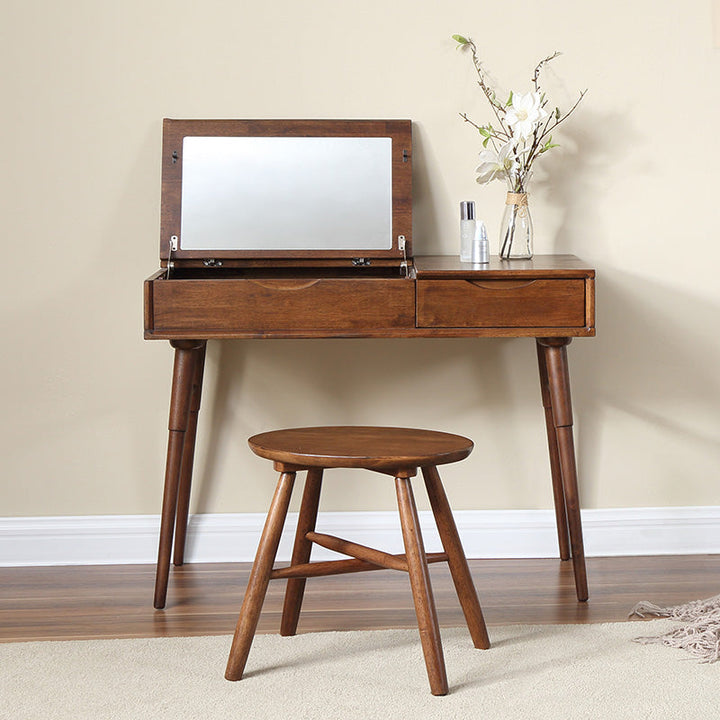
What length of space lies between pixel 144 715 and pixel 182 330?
85 centimetres

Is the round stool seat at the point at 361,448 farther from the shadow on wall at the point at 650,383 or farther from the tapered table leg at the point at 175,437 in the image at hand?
the shadow on wall at the point at 650,383

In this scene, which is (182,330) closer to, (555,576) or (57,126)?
(57,126)

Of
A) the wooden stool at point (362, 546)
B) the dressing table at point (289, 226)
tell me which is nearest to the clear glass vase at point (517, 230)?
the dressing table at point (289, 226)

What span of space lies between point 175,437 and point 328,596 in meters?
0.56

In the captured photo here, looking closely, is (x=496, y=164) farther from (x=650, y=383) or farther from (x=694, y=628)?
(x=694, y=628)

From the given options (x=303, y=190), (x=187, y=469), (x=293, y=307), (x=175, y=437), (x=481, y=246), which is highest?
(x=303, y=190)

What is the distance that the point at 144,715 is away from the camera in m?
1.73

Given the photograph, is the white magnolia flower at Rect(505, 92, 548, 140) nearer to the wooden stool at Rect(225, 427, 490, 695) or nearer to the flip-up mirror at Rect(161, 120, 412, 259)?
the flip-up mirror at Rect(161, 120, 412, 259)

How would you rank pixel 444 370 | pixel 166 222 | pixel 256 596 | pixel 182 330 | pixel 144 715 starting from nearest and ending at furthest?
1. pixel 144 715
2. pixel 256 596
3. pixel 182 330
4. pixel 166 222
5. pixel 444 370

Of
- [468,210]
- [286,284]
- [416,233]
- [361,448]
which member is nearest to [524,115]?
[468,210]

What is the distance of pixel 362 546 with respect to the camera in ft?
6.24

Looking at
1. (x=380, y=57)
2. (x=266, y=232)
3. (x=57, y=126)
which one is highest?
(x=380, y=57)

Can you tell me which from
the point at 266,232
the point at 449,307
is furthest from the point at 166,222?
the point at 449,307

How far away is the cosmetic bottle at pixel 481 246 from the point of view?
239 cm
